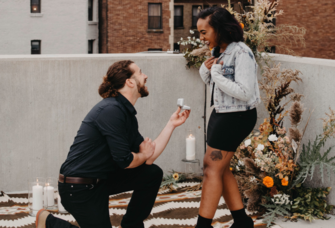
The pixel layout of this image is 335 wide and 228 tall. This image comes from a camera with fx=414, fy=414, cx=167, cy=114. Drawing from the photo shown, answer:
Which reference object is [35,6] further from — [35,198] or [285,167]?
[285,167]

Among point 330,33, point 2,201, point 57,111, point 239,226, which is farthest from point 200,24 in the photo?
point 330,33

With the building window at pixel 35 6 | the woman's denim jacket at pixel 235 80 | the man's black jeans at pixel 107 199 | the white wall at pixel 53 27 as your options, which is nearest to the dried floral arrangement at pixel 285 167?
the woman's denim jacket at pixel 235 80

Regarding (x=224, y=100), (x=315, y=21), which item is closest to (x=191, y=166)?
(x=224, y=100)

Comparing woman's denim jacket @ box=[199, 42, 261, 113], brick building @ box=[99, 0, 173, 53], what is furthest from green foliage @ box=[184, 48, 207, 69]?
brick building @ box=[99, 0, 173, 53]

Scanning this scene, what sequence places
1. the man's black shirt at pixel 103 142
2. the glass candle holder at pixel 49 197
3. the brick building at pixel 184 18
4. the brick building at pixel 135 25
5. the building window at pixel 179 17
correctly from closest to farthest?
the man's black shirt at pixel 103 142 → the glass candle holder at pixel 49 197 → the brick building at pixel 135 25 → the brick building at pixel 184 18 → the building window at pixel 179 17

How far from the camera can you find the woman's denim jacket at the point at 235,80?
261 cm

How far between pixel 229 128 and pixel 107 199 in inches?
36.4

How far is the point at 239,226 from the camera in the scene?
114 inches

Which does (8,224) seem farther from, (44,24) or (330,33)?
(330,33)

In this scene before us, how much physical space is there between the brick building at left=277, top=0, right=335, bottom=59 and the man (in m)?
24.6

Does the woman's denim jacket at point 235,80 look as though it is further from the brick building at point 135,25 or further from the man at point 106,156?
the brick building at point 135,25

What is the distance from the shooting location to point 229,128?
2.71m

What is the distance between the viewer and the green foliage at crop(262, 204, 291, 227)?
3385mm

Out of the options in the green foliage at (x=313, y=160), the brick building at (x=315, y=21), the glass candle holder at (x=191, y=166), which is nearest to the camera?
the green foliage at (x=313, y=160)
